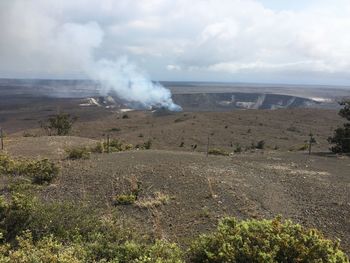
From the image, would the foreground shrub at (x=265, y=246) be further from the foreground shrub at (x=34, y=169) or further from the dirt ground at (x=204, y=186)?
the foreground shrub at (x=34, y=169)

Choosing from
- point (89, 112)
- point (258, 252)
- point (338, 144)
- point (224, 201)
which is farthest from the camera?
point (89, 112)

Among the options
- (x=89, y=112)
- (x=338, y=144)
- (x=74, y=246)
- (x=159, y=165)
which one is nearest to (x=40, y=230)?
(x=74, y=246)

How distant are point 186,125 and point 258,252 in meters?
38.6

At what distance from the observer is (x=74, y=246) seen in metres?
7.17

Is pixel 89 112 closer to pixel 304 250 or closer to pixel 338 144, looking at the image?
pixel 338 144

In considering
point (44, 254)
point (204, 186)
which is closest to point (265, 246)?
point (44, 254)

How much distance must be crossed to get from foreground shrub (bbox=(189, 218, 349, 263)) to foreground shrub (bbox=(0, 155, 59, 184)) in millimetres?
7593

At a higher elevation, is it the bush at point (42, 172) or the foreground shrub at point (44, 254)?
the foreground shrub at point (44, 254)

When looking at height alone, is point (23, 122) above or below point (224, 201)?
below

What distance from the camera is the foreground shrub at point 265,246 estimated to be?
624cm

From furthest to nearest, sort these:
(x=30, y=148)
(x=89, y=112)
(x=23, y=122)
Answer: (x=89, y=112) → (x=23, y=122) → (x=30, y=148)

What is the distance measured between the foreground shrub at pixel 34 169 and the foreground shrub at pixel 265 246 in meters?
7.59

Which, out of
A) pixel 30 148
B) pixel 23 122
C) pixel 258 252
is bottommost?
pixel 23 122

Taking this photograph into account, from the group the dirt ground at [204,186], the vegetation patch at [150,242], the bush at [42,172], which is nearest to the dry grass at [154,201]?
the dirt ground at [204,186]
